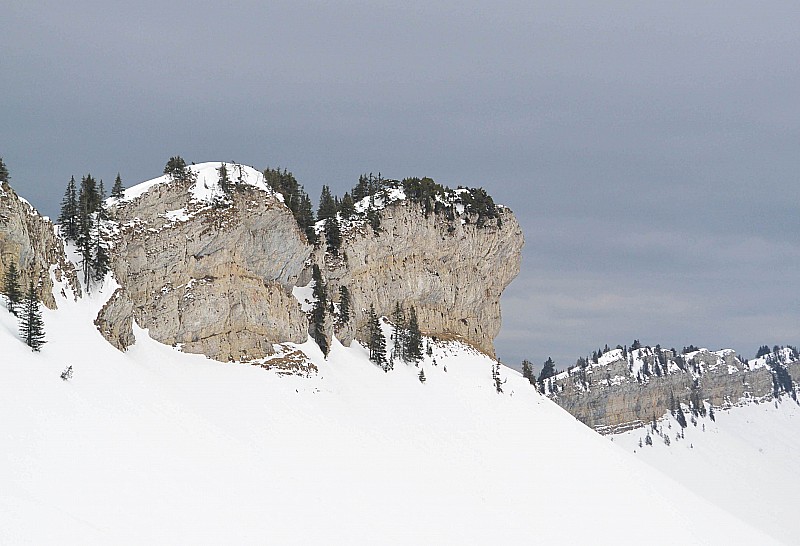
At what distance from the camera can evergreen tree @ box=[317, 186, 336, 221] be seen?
85.2 meters

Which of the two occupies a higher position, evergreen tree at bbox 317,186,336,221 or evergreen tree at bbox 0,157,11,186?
evergreen tree at bbox 317,186,336,221

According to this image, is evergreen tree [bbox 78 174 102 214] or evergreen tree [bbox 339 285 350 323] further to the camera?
evergreen tree [bbox 339 285 350 323]

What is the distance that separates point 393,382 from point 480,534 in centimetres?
2908

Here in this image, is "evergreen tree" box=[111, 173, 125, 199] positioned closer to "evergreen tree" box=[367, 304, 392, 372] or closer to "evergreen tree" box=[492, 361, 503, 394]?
"evergreen tree" box=[367, 304, 392, 372]

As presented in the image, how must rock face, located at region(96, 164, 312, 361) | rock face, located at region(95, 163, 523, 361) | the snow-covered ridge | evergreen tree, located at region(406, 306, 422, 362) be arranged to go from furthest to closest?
1. evergreen tree, located at region(406, 306, 422, 362)
2. the snow-covered ridge
3. rock face, located at region(95, 163, 523, 361)
4. rock face, located at region(96, 164, 312, 361)

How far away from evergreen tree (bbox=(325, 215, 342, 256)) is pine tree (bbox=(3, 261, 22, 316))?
147ft

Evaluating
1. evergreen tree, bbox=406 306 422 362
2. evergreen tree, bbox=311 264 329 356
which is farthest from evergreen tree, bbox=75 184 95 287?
evergreen tree, bbox=406 306 422 362

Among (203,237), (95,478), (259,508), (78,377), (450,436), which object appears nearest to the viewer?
(95,478)

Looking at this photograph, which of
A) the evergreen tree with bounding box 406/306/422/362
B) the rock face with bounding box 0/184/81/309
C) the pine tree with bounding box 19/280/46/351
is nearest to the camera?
the pine tree with bounding box 19/280/46/351

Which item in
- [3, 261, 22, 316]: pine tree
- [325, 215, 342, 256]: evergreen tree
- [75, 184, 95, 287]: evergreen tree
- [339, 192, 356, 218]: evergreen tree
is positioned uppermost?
[339, 192, 356, 218]: evergreen tree

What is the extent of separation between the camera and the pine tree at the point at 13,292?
1375 inches

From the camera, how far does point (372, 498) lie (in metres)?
39.4

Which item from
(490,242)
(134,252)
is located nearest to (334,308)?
(134,252)

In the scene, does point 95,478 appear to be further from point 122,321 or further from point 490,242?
point 490,242
